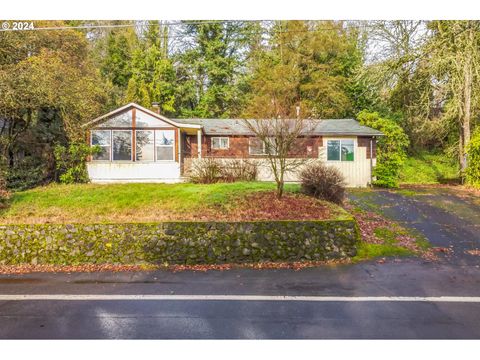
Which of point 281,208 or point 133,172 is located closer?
point 281,208

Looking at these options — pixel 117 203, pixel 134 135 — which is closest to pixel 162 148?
pixel 134 135

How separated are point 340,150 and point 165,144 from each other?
880 centimetres

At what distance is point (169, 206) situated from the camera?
942 cm

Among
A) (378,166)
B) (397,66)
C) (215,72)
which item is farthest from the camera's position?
(215,72)

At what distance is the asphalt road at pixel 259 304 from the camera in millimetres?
4312

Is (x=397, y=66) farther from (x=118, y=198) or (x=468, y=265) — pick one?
(x=118, y=198)

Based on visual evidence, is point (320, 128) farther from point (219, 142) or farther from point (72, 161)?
point (72, 161)

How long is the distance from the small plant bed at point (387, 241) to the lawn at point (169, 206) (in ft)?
3.38

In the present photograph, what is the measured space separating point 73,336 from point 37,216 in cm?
562

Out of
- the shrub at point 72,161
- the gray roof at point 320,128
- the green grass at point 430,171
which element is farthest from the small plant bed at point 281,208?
the green grass at point 430,171

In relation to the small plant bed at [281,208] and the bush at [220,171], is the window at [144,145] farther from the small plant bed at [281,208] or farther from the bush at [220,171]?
the small plant bed at [281,208]

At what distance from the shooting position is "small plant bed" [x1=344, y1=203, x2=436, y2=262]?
7745 millimetres

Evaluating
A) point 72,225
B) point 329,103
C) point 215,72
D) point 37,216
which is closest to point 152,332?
point 72,225

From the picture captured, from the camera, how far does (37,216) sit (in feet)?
28.7
